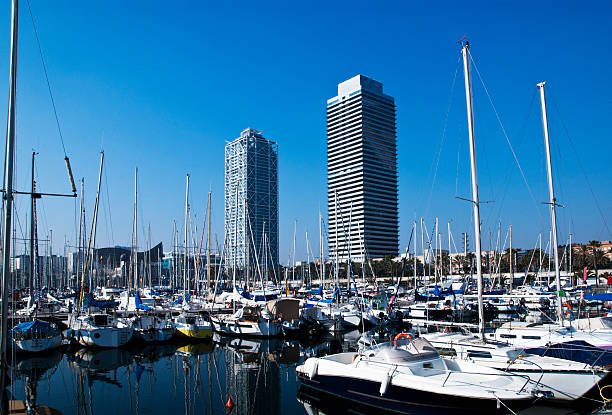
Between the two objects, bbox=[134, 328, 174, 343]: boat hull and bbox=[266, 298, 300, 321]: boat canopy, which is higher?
bbox=[266, 298, 300, 321]: boat canopy

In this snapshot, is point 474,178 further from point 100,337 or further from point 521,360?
point 100,337

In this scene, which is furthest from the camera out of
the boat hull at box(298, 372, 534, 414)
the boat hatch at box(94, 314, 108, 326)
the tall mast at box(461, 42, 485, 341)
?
the boat hatch at box(94, 314, 108, 326)

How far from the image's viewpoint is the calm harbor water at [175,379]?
2005 cm

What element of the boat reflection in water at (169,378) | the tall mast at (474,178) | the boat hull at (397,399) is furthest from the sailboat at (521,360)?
the boat reflection in water at (169,378)

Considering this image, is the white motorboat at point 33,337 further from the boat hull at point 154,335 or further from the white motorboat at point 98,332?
the boat hull at point 154,335

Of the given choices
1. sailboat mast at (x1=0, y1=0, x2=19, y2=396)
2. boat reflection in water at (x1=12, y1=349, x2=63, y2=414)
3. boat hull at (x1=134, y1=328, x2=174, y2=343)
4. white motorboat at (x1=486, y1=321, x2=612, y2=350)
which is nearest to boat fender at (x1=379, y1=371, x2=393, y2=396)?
white motorboat at (x1=486, y1=321, x2=612, y2=350)

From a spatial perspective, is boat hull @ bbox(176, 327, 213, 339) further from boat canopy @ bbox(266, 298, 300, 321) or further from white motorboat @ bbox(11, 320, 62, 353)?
white motorboat @ bbox(11, 320, 62, 353)

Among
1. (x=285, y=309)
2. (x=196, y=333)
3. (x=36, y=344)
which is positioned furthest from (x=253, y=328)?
(x=36, y=344)

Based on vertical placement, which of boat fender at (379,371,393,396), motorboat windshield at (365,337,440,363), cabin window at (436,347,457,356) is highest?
motorboat windshield at (365,337,440,363)

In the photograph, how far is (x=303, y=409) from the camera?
19.5 meters

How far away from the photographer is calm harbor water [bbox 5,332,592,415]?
2005 cm

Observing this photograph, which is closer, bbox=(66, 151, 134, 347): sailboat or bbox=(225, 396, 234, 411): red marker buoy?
bbox=(225, 396, 234, 411): red marker buoy

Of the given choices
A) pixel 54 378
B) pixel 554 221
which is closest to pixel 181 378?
pixel 54 378

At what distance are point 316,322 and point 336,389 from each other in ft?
70.7
